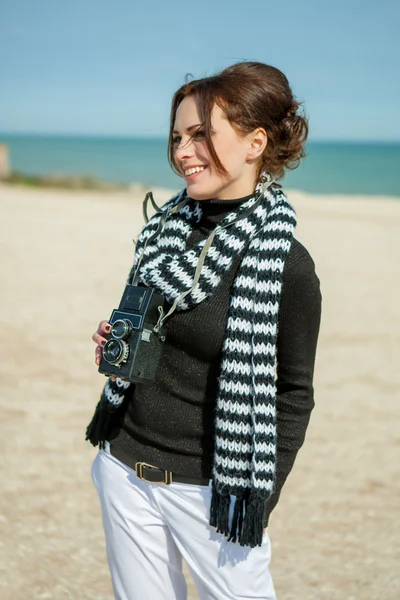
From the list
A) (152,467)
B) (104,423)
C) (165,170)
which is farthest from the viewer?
(165,170)

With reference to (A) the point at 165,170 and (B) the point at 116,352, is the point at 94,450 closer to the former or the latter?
(B) the point at 116,352

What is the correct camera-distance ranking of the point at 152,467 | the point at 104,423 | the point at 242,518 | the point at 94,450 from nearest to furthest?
1. the point at 242,518
2. the point at 152,467
3. the point at 104,423
4. the point at 94,450

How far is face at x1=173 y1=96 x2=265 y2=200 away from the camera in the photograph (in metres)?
2.10

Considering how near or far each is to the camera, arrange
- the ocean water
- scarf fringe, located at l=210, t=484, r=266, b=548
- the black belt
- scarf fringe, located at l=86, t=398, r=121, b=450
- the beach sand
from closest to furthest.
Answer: scarf fringe, located at l=210, t=484, r=266, b=548 → the black belt → scarf fringe, located at l=86, t=398, r=121, b=450 → the beach sand → the ocean water

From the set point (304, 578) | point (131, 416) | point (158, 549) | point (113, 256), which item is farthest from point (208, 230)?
point (113, 256)

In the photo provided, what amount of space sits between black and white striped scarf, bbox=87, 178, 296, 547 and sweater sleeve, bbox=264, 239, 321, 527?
1.3 inches

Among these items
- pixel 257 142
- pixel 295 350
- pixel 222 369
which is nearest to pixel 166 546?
pixel 222 369

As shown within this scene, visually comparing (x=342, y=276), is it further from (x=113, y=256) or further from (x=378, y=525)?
(x=378, y=525)

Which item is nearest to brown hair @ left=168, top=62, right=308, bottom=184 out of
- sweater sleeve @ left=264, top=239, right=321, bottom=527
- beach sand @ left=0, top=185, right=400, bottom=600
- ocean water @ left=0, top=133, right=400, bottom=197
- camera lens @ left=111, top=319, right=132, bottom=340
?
sweater sleeve @ left=264, top=239, right=321, bottom=527

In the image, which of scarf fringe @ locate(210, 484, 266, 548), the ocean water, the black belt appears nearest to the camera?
scarf fringe @ locate(210, 484, 266, 548)

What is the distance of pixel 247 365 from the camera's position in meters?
2.05

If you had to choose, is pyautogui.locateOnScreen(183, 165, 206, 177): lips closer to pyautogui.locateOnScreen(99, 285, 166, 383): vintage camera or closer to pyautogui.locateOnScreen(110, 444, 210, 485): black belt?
pyautogui.locateOnScreen(99, 285, 166, 383): vintage camera

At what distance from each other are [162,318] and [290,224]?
1.45ft

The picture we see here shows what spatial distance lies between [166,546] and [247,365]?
618 mm
